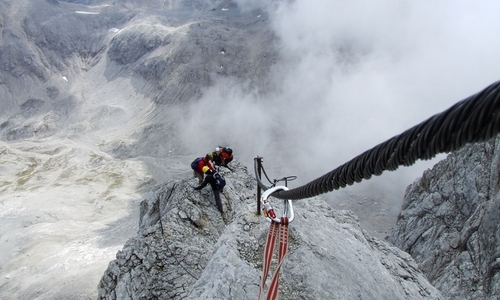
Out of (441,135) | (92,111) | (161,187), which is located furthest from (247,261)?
(92,111)

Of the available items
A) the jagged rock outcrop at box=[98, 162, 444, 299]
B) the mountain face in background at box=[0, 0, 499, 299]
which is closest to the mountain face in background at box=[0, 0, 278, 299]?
the mountain face in background at box=[0, 0, 499, 299]

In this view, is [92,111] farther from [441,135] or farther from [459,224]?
[441,135]

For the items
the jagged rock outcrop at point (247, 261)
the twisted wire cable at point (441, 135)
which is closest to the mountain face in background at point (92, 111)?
the jagged rock outcrop at point (247, 261)

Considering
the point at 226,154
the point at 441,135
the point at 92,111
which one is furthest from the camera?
the point at 92,111

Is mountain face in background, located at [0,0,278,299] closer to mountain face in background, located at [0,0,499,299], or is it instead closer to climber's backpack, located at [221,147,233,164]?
mountain face in background, located at [0,0,499,299]

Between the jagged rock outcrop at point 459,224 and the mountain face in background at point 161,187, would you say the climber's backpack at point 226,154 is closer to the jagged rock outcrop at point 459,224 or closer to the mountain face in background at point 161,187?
the mountain face in background at point 161,187

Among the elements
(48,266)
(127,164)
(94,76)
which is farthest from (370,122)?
(94,76)

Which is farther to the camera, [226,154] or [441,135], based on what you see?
[226,154]

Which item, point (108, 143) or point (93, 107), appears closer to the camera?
point (108, 143)

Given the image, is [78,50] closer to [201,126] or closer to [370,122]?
[201,126]
